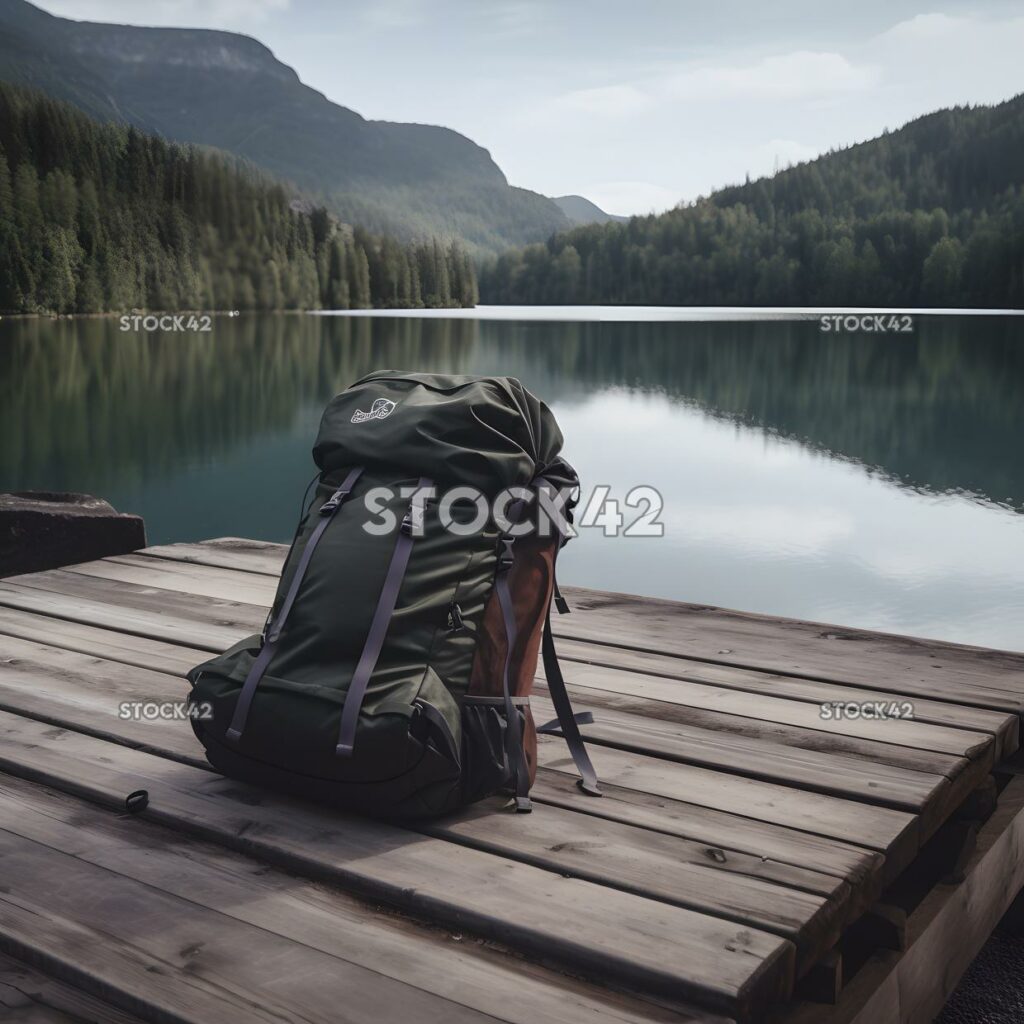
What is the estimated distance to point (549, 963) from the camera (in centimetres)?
161

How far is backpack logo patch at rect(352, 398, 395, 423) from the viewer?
88.4 inches

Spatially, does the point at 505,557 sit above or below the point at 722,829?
above

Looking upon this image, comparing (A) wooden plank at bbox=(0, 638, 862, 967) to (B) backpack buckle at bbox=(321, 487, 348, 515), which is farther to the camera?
(B) backpack buckle at bbox=(321, 487, 348, 515)

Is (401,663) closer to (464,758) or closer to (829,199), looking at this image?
(464,758)

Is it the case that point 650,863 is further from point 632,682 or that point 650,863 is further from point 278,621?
point 632,682

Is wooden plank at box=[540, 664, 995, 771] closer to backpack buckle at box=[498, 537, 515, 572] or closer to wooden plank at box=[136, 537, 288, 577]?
backpack buckle at box=[498, 537, 515, 572]

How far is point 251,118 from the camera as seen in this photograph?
169625 mm

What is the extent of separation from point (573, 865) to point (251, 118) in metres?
183

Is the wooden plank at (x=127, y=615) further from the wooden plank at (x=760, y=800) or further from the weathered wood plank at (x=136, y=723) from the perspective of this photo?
the wooden plank at (x=760, y=800)

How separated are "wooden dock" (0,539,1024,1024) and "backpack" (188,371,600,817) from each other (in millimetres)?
111

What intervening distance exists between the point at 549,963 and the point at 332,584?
2.62 feet

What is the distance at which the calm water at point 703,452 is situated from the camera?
9539 mm

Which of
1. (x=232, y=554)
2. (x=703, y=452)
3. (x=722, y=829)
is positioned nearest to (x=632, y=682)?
(x=722, y=829)

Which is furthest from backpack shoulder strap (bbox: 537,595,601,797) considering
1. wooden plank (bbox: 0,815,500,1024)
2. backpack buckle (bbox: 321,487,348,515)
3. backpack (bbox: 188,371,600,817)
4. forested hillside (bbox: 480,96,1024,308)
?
forested hillside (bbox: 480,96,1024,308)
